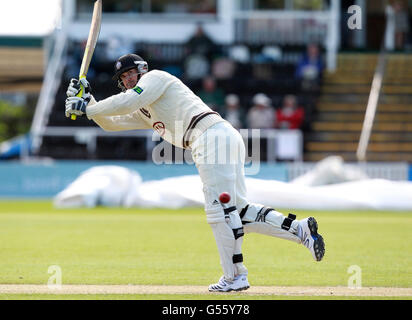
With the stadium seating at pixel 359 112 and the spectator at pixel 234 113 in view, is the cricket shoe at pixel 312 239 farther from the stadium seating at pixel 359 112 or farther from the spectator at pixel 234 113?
the stadium seating at pixel 359 112

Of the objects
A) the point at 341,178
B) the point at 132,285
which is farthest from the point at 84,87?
the point at 341,178

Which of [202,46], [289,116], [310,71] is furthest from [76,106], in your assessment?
[202,46]

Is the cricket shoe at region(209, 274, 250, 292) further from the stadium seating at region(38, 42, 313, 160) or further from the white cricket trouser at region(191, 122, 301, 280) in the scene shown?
the stadium seating at region(38, 42, 313, 160)

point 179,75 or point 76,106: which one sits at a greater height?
point 76,106

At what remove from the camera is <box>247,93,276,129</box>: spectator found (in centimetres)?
2342

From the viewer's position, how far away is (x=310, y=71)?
26.4 metres

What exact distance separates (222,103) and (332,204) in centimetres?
665

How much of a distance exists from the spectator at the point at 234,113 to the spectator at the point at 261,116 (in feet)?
0.81

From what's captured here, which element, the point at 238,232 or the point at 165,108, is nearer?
the point at 238,232

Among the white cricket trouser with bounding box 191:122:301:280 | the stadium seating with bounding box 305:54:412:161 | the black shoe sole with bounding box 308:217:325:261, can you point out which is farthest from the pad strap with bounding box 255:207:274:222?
the stadium seating with bounding box 305:54:412:161

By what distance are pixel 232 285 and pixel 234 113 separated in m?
15.7

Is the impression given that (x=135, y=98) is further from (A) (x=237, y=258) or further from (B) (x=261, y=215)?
(A) (x=237, y=258)

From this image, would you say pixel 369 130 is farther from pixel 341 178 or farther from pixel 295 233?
pixel 295 233
